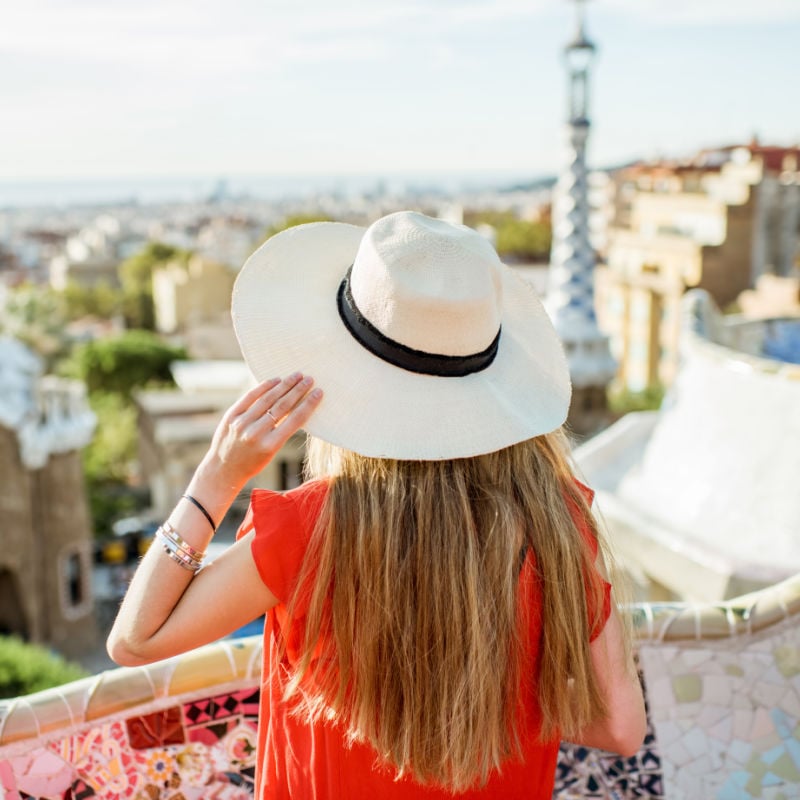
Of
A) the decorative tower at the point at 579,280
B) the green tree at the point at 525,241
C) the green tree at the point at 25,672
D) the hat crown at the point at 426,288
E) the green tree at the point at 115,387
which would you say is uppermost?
the hat crown at the point at 426,288

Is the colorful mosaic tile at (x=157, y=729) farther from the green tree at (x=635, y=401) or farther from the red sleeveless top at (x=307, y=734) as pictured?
the green tree at (x=635, y=401)

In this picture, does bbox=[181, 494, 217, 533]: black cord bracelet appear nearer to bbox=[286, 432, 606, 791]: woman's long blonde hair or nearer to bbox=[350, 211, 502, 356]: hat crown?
bbox=[286, 432, 606, 791]: woman's long blonde hair

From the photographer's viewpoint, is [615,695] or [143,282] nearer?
[615,695]

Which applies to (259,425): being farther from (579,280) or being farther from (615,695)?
Answer: (579,280)

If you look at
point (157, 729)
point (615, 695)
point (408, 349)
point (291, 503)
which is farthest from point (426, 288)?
point (157, 729)

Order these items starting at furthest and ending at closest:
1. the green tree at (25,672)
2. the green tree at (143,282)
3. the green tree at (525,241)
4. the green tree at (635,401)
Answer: the green tree at (143,282) → the green tree at (525,241) → the green tree at (635,401) → the green tree at (25,672)

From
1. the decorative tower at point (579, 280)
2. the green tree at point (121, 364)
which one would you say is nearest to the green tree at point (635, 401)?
the decorative tower at point (579, 280)

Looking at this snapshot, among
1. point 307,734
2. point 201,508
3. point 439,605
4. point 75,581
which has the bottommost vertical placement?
point 75,581

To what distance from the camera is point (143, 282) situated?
58969mm

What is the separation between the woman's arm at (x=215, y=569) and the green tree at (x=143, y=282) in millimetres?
51987

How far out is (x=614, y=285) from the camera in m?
31.0

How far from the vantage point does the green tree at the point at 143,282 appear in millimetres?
54219

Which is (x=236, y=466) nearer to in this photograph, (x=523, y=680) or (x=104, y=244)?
(x=523, y=680)

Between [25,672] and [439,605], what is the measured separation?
8106 mm
